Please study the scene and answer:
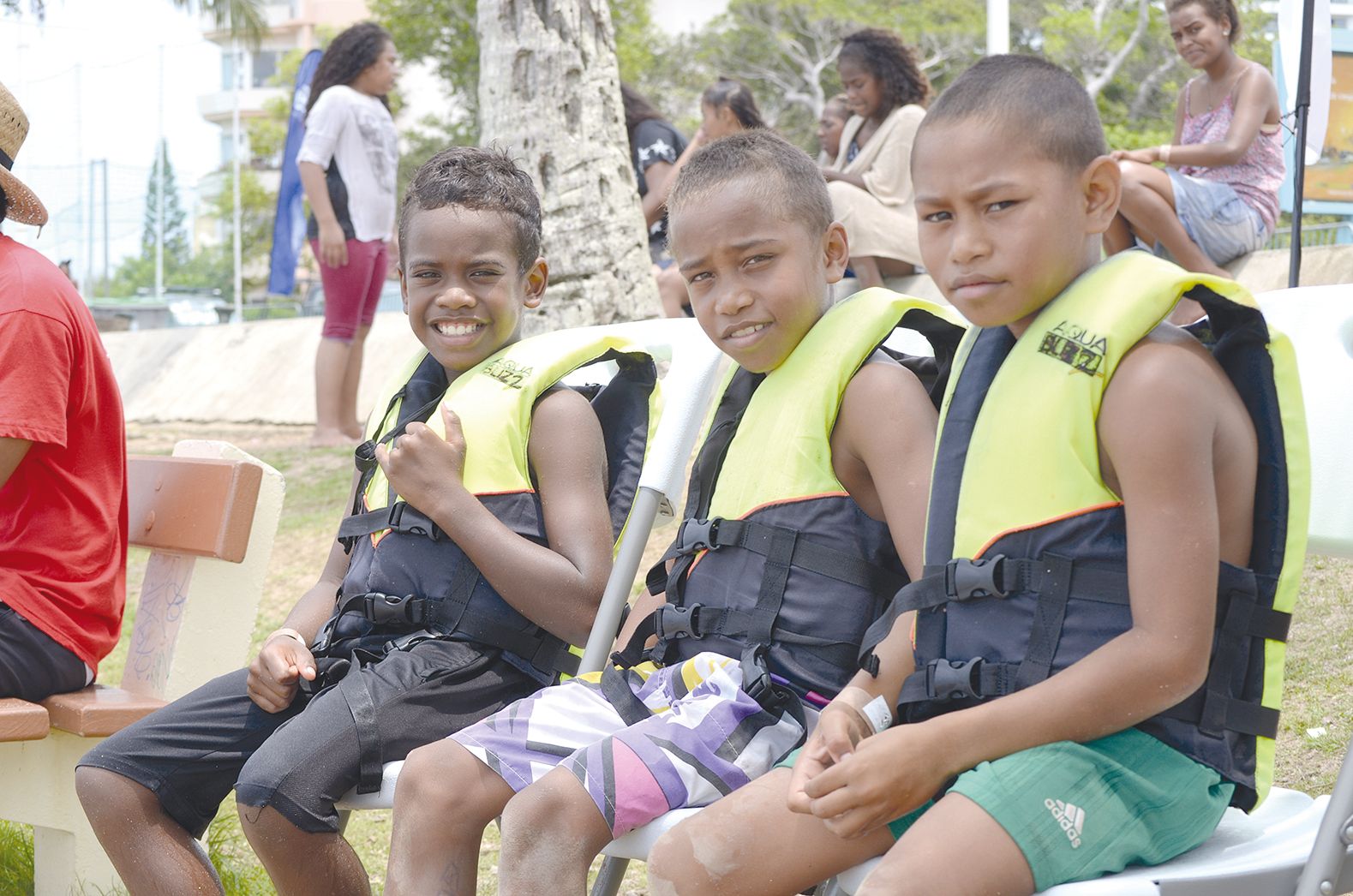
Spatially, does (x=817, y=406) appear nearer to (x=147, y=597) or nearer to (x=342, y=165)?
(x=147, y=597)

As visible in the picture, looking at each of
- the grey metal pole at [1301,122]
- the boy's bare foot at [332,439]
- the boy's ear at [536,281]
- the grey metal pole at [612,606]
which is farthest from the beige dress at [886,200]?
the grey metal pole at [612,606]

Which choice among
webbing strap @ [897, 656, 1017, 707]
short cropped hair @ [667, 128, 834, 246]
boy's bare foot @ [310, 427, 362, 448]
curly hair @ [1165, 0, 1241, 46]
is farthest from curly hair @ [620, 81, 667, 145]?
webbing strap @ [897, 656, 1017, 707]

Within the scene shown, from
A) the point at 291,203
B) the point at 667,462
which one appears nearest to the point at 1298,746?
the point at 667,462

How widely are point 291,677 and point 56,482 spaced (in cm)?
94

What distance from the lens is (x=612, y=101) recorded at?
7.14 meters

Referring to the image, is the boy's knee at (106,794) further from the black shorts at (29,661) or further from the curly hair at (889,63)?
the curly hair at (889,63)

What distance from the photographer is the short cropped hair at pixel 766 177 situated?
2430 mm

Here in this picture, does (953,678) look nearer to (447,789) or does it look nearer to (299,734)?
(447,789)

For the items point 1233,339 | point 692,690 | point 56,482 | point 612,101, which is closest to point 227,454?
point 56,482

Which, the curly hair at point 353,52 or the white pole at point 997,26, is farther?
the white pole at point 997,26

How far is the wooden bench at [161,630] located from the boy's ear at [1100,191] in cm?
204

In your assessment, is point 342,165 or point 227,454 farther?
point 342,165

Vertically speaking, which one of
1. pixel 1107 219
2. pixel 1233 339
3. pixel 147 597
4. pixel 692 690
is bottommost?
pixel 147 597

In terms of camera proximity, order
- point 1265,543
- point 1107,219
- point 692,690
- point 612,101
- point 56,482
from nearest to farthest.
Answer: point 1265,543, point 1107,219, point 692,690, point 56,482, point 612,101
